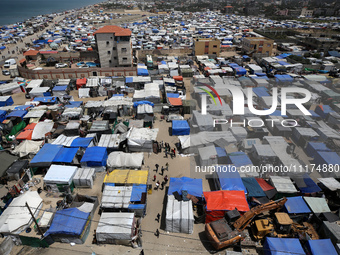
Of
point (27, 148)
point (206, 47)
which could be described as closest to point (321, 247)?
point (27, 148)

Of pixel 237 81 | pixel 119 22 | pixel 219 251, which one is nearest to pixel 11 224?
pixel 219 251

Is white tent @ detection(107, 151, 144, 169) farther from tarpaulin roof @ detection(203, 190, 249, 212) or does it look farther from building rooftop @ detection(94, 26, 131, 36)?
building rooftop @ detection(94, 26, 131, 36)

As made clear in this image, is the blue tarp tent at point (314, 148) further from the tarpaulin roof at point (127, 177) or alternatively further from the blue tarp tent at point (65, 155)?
Answer: the blue tarp tent at point (65, 155)

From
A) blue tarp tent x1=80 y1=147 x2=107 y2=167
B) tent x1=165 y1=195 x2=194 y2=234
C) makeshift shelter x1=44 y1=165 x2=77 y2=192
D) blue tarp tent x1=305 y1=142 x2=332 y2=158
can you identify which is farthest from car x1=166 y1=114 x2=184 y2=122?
blue tarp tent x1=305 y1=142 x2=332 y2=158

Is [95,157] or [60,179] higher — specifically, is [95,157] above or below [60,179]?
above

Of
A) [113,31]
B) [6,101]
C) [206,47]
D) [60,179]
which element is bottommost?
[60,179]

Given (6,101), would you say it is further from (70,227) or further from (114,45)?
(70,227)
